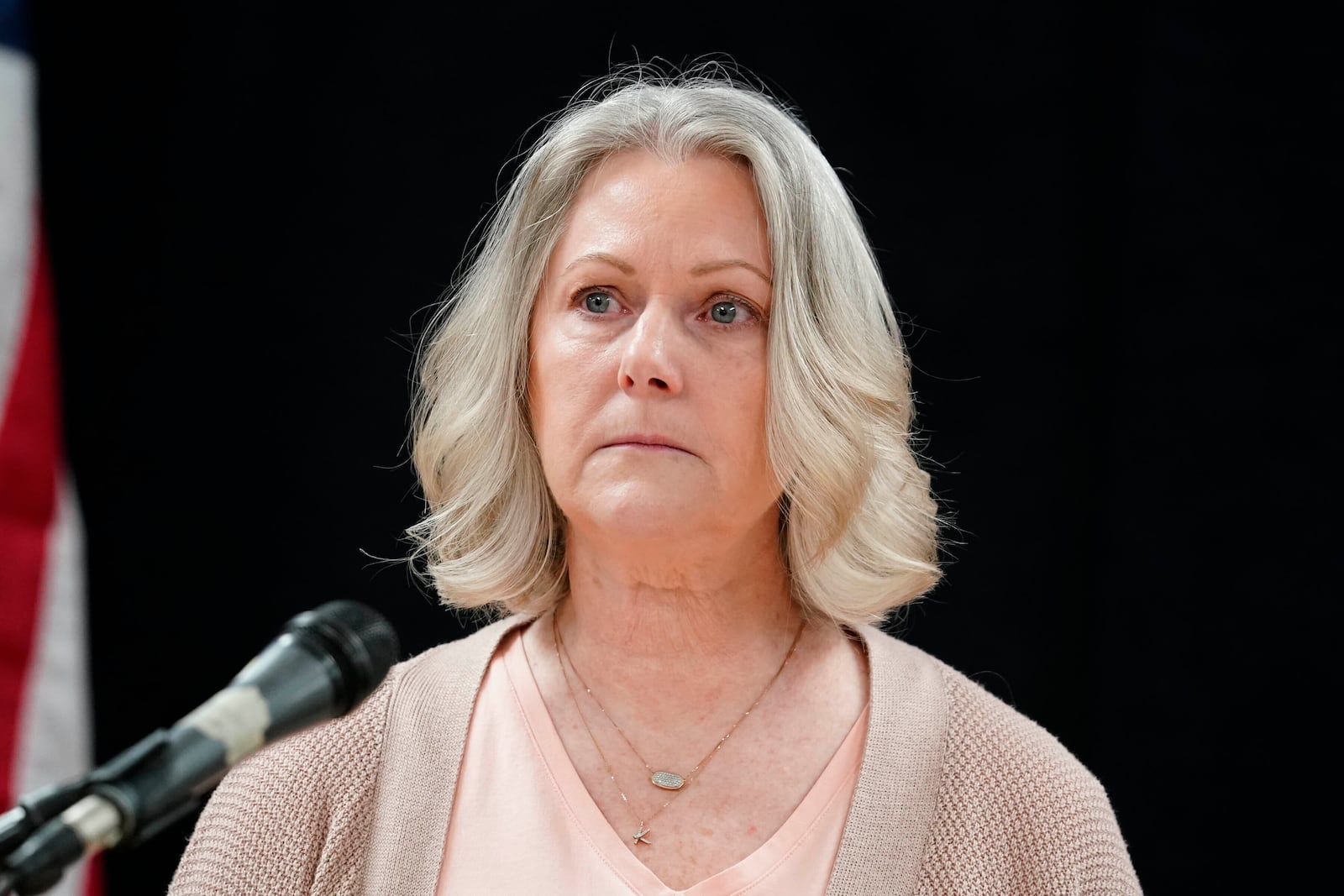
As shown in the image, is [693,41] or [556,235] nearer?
[556,235]

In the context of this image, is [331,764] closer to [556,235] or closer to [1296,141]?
[556,235]

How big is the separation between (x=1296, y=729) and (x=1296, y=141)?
0.86 metres

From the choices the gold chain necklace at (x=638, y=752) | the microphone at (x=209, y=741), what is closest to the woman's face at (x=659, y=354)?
the gold chain necklace at (x=638, y=752)

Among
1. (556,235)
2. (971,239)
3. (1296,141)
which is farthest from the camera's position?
(971,239)

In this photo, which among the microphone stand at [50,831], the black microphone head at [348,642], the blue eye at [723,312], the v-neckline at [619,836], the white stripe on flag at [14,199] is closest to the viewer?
the microphone stand at [50,831]

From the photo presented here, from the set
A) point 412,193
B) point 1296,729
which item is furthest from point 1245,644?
point 412,193

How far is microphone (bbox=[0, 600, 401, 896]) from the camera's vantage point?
2.91 ft

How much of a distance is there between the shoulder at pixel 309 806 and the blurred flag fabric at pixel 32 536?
2.53 feet

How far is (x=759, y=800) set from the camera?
1668mm

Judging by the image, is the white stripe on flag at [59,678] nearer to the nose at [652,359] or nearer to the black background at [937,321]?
the black background at [937,321]

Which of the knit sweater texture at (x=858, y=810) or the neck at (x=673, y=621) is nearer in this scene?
the knit sweater texture at (x=858, y=810)

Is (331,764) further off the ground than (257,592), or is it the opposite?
(331,764)

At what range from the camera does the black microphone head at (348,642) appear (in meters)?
1.02

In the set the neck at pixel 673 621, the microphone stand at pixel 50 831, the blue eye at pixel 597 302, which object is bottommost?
the neck at pixel 673 621
